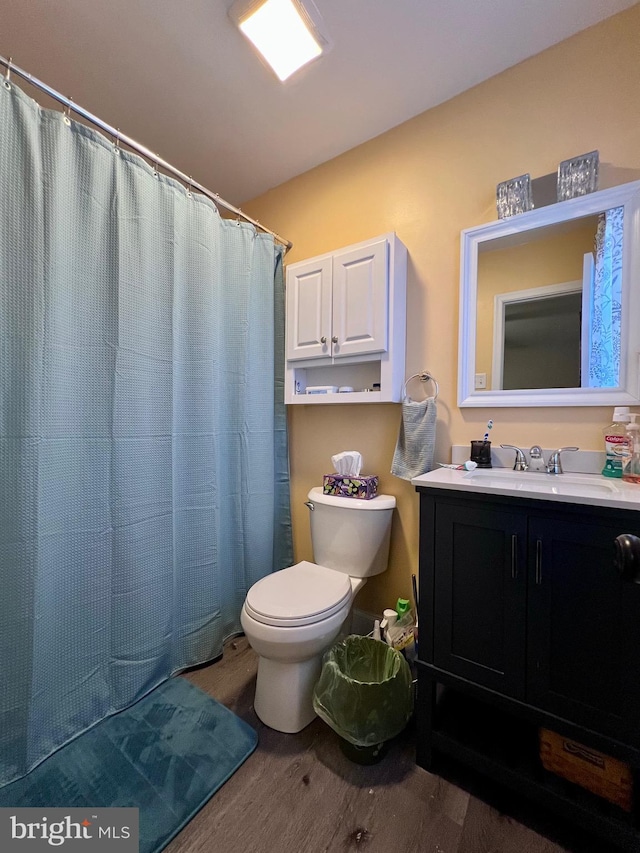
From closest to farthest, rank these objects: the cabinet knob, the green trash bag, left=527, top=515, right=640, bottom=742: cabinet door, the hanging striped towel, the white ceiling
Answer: the cabinet knob
left=527, top=515, right=640, bottom=742: cabinet door
the green trash bag
the white ceiling
the hanging striped towel

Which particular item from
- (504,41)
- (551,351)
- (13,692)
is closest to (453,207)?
(504,41)

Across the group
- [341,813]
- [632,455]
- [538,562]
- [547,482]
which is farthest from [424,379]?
[341,813]

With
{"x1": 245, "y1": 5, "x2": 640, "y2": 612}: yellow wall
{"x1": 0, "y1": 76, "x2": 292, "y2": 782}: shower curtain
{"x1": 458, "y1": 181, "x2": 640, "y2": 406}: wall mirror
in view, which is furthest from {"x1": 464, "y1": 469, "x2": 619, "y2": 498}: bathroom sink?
{"x1": 0, "y1": 76, "x2": 292, "y2": 782}: shower curtain

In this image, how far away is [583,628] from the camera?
867 mm

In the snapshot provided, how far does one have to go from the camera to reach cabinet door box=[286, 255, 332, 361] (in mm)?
1659

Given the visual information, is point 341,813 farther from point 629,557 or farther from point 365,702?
point 629,557

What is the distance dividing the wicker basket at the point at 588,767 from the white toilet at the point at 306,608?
26.0 inches

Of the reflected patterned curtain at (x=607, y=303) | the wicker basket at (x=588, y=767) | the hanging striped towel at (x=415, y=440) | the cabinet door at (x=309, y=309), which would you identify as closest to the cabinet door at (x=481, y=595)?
the wicker basket at (x=588, y=767)

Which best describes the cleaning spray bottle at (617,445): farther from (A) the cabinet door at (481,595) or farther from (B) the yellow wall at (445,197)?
(A) the cabinet door at (481,595)

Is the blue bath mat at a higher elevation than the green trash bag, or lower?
lower

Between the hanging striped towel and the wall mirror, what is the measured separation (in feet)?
0.48

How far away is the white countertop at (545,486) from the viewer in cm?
84

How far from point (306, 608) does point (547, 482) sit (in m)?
0.89

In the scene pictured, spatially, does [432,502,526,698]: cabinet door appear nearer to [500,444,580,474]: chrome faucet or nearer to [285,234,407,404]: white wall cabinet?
[500,444,580,474]: chrome faucet
